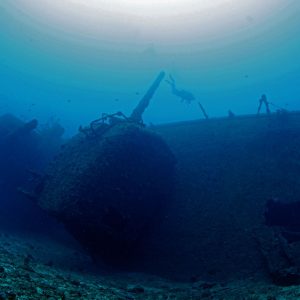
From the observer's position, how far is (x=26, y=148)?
17.4 meters

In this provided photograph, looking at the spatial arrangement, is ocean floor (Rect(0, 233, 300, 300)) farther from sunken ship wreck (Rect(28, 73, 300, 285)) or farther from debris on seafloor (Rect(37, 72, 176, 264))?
debris on seafloor (Rect(37, 72, 176, 264))

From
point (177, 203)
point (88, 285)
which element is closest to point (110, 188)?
point (177, 203)

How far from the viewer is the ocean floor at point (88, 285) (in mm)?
5238

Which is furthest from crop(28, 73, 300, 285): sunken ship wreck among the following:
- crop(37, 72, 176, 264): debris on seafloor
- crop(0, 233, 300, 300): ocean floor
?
crop(0, 233, 300, 300): ocean floor

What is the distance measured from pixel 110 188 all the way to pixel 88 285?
141 inches

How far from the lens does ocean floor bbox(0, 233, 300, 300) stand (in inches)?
206

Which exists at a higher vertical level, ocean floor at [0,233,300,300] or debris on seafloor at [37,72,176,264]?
debris on seafloor at [37,72,176,264]

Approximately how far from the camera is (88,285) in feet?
23.0

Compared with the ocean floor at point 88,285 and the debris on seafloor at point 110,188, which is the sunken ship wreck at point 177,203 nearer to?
the debris on seafloor at point 110,188

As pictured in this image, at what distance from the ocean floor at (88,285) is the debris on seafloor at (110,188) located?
1.15 metres

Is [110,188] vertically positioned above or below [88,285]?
above

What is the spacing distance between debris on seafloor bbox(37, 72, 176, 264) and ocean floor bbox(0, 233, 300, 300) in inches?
45.2

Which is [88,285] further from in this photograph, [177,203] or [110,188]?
[177,203]

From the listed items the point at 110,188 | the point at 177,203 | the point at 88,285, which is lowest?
the point at 88,285
